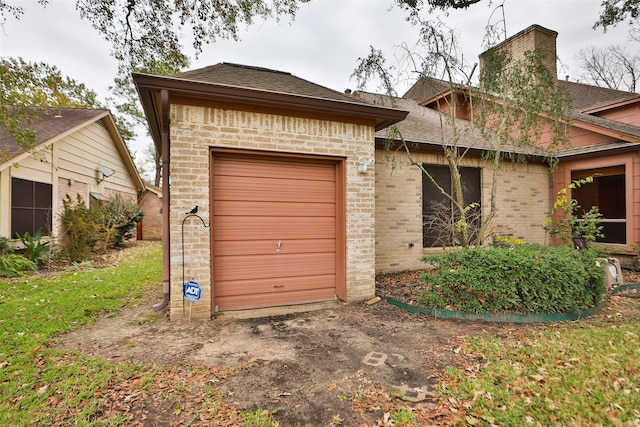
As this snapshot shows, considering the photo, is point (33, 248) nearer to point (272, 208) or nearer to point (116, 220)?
point (116, 220)

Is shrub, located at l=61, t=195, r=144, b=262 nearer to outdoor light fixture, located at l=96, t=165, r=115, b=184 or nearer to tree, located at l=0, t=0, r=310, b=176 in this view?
outdoor light fixture, located at l=96, t=165, r=115, b=184

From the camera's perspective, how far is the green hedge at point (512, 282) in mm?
4203

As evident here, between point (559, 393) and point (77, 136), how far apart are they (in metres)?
13.2

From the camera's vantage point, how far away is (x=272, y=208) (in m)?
4.71

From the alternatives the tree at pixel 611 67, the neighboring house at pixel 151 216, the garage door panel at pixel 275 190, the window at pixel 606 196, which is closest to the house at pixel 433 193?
the garage door panel at pixel 275 190

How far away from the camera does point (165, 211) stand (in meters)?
4.45

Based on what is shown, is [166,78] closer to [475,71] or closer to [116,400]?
[116,400]

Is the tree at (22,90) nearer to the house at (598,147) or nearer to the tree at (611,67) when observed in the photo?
the house at (598,147)

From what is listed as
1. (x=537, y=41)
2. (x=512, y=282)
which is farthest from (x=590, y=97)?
(x=512, y=282)

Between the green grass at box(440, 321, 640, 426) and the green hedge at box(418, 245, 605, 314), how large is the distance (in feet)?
2.33

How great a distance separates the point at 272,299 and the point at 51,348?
2649 millimetres

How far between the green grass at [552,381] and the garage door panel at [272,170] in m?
3.22

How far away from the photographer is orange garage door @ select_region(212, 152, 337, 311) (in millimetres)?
4461

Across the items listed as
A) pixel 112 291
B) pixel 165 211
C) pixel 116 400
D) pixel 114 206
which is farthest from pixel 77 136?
pixel 116 400
